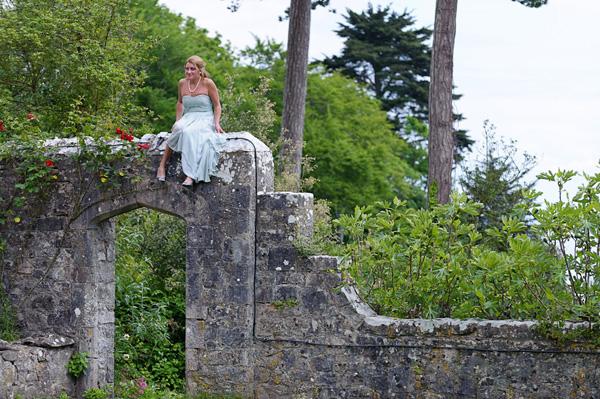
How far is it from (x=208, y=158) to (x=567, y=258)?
3.61 m

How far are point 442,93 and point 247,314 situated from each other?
5740 mm

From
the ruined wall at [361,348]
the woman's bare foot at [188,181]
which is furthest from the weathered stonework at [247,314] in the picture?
the woman's bare foot at [188,181]

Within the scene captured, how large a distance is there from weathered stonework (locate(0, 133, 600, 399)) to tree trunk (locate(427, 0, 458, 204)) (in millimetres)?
4753

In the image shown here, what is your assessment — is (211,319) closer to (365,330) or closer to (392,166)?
(365,330)

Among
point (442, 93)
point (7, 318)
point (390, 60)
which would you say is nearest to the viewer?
point (7, 318)

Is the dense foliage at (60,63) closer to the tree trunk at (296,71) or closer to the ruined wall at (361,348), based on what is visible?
the tree trunk at (296,71)

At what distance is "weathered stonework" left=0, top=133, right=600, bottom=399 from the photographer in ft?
31.3

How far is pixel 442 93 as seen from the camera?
15.0 metres

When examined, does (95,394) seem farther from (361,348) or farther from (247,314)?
(361,348)

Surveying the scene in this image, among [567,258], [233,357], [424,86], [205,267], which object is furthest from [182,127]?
[424,86]

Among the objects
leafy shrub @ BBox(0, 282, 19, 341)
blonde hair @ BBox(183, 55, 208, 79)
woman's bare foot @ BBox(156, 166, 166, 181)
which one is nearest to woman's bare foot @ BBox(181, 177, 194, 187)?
woman's bare foot @ BBox(156, 166, 166, 181)

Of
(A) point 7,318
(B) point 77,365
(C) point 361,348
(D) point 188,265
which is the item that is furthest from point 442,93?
(A) point 7,318

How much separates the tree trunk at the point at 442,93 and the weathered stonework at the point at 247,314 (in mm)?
4753

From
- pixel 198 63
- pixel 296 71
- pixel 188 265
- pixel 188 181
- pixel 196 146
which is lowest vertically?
pixel 188 265
